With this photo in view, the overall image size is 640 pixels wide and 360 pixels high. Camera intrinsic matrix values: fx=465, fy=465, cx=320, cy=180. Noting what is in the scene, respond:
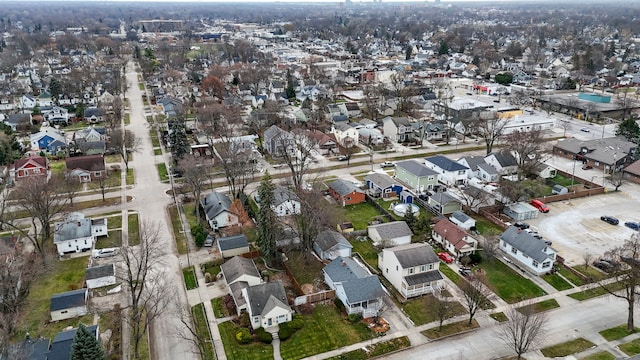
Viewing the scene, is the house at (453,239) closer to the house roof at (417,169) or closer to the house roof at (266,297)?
the house roof at (417,169)

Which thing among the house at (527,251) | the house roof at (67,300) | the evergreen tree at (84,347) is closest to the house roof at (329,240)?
the house at (527,251)

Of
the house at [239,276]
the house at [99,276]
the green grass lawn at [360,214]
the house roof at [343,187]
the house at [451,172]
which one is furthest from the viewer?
the house at [451,172]

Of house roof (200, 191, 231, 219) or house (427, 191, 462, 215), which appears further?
house (427, 191, 462, 215)

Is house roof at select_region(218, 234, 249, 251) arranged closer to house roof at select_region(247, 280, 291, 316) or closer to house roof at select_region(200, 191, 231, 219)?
house roof at select_region(200, 191, 231, 219)

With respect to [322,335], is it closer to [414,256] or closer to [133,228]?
[414,256]

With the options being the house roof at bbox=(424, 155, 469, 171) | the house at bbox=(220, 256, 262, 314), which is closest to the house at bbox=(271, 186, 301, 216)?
the house at bbox=(220, 256, 262, 314)

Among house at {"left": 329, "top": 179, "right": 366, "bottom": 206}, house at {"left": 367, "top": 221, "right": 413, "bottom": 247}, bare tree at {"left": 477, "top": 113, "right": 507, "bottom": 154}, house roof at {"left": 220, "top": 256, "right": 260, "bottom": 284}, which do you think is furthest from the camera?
bare tree at {"left": 477, "top": 113, "right": 507, "bottom": 154}

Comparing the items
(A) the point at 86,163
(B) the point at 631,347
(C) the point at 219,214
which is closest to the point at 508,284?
(B) the point at 631,347
